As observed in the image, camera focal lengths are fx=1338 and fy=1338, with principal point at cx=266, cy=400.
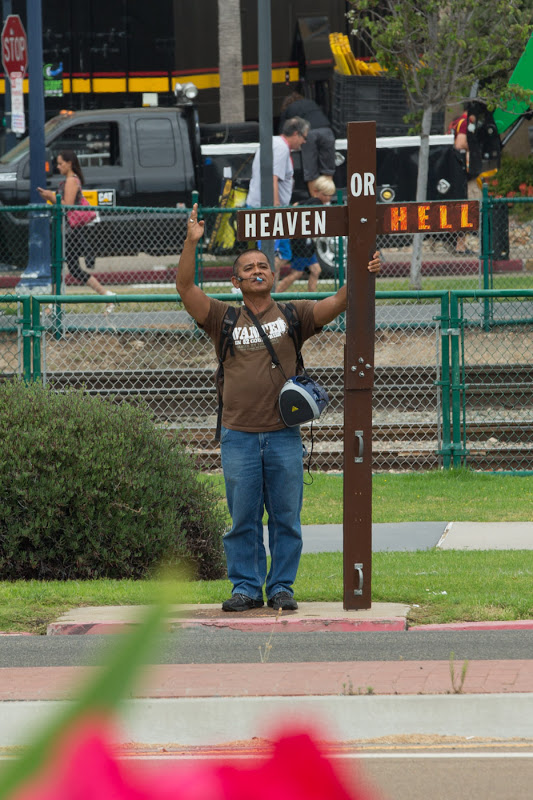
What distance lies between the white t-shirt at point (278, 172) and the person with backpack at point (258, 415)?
370 inches

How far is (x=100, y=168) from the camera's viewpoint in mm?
20281

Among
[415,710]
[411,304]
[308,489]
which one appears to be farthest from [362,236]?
[411,304]

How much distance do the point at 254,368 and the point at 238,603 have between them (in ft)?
4.23

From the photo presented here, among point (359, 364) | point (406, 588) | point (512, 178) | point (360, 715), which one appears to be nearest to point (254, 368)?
point (359, 364)

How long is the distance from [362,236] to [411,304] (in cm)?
802

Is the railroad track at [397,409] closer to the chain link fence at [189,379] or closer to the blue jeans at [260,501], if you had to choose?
the chain link fence at [189,379]

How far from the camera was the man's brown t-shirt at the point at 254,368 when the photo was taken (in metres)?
7.13

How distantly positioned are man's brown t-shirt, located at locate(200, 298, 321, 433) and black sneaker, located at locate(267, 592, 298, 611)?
927mm

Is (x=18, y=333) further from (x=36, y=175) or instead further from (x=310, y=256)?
(x=310, y=256)

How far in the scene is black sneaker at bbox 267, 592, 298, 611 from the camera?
7.29 m

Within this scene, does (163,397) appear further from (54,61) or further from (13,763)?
(54,61)

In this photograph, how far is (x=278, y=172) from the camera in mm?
16781

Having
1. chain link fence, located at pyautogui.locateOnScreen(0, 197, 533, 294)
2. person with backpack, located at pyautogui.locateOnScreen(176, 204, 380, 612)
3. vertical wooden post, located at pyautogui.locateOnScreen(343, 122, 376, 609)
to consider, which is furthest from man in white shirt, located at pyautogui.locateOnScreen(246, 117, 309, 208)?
person with backpack, located at pyautogui.locateOnScreen(176, 204, 380, 612)

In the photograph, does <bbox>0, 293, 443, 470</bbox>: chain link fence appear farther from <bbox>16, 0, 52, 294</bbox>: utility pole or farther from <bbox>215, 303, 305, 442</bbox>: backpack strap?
<bbox>215, 303, 305, 442</bbox>: backpack strap
